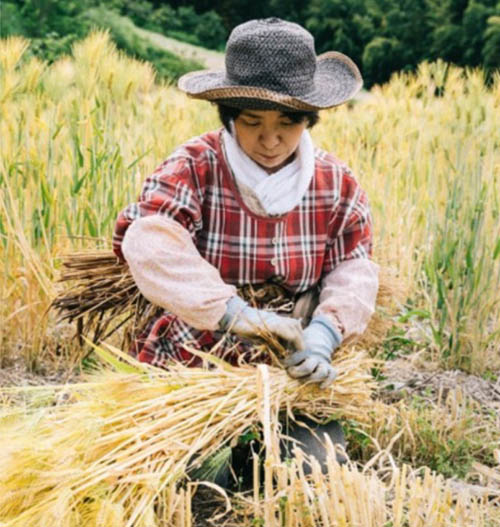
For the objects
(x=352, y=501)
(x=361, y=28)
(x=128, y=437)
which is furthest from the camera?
(x=361, y=28)

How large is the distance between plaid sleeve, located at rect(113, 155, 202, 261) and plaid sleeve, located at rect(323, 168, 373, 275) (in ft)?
1.01

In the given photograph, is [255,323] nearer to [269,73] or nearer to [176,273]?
[176,273]

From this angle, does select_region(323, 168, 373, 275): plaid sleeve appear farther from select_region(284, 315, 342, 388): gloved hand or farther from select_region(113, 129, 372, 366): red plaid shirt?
select_region(284, 315, 342, 388): gloved hand

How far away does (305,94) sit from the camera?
6.68ft

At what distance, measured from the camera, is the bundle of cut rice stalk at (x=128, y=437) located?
5.24 feet

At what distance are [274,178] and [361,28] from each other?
417 inches

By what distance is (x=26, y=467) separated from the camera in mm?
1630

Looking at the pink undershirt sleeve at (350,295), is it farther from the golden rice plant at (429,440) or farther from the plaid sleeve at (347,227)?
the golden rice plant at (429,440)

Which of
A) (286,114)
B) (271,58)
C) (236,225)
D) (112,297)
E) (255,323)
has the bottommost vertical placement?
(112,297)

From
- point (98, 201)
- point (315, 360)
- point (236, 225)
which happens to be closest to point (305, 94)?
point (236, 225)

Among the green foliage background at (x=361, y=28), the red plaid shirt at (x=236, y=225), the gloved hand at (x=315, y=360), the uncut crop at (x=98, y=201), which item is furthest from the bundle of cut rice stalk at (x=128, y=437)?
the green foliage background at (x=361, y=28)

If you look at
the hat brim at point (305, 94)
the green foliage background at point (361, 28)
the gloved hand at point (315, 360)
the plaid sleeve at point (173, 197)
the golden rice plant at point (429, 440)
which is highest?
the hat brim at point (305, 94)

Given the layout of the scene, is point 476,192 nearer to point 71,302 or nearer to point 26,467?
point 71,302

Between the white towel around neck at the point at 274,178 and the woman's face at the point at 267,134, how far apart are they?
22 mm
